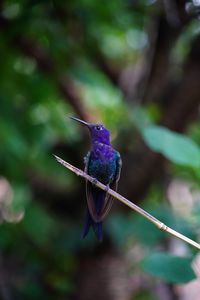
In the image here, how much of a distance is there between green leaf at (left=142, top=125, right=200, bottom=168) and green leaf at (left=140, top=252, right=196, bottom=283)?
0.48 meters

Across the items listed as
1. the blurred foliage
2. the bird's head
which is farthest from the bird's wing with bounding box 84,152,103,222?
the blurred foliage

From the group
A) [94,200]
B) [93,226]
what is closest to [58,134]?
[94,200]

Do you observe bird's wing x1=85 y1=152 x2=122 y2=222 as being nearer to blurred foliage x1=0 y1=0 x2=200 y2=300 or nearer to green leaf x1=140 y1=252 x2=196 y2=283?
green leaf x1=140 y1=252 x2=196 y2=283

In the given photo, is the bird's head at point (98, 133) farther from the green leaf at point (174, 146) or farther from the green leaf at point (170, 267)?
the green leaf at point (170, 267)

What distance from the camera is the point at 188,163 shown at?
9.07 ft

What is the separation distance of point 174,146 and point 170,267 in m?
0.61

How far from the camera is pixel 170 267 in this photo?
2639mm

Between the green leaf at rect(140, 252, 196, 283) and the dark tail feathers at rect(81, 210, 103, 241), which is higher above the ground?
the dark tail feathers at rect(81, 210, 103, 241)

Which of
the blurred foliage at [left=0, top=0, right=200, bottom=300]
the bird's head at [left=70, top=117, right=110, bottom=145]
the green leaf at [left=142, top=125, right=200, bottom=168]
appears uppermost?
the green leaf at [left=142, top=125, right=200, bottom=168]

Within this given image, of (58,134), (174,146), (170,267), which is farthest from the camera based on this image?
(58,134)

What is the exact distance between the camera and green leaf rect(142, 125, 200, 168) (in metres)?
2.76

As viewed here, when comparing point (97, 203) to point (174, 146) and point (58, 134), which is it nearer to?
point (174, 146)

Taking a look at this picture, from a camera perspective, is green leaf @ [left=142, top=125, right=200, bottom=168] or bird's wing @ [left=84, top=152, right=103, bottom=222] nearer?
bird's wing @ [left=84, top=152, right=103, bottom=222]

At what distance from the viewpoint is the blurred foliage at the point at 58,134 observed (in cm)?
383
